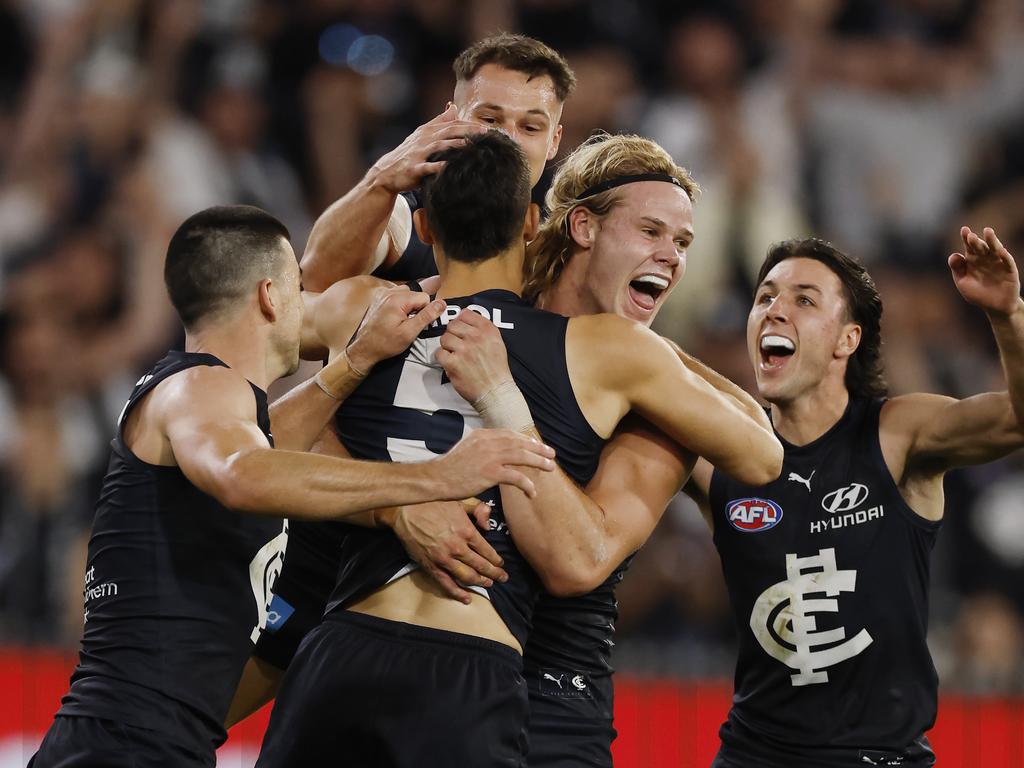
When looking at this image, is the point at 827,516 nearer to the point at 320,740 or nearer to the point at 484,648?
the point at 484,648

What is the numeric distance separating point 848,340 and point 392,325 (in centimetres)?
205

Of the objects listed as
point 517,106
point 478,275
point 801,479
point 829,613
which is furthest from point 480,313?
point 829,613

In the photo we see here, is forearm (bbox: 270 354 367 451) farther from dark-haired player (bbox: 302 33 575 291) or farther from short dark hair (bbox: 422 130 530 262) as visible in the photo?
dark-haired player (bbox: 302 33 575 291)

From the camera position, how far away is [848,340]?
16.7 feet

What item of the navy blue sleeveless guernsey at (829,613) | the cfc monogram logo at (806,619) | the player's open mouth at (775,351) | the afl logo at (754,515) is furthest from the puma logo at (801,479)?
the player's open mouth at (775,351)

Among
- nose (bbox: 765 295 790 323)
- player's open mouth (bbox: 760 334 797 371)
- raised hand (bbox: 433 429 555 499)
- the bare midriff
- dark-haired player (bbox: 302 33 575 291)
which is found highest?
dark-haired player (bbox: 302 33 575 291)

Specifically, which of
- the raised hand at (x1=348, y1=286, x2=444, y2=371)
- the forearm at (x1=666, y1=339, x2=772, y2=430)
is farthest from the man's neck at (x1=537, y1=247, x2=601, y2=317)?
the raised hand at (x1=348, y1=286, x2=444, y2=371)

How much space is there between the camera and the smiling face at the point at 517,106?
5012 mm

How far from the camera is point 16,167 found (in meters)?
9.62

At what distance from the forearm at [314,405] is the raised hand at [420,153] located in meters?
0.58

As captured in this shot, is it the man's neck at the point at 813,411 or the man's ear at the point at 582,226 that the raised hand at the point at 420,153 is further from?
the man's neck at the point at 813,411

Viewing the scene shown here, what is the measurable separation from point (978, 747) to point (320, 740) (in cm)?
350

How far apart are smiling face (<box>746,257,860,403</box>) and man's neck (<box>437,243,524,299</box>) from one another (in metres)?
1.50

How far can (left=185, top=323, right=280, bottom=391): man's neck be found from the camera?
3.85 m
